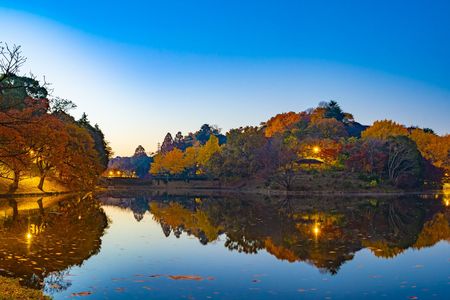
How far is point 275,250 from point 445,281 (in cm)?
725

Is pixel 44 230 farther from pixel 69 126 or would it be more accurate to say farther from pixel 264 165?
pixel 264 165

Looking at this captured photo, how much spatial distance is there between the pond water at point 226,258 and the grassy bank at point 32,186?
23458 millimetres

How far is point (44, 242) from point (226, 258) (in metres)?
A: 8.38

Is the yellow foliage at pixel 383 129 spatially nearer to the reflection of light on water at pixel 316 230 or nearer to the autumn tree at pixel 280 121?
the autumn tree at pixel 280 121

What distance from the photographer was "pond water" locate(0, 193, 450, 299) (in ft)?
41.9

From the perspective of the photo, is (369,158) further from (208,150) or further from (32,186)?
(32,186)

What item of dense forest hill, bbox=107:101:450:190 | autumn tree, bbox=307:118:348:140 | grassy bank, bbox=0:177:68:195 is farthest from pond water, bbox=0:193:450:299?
autumn tree, bbox=307:118:348:140

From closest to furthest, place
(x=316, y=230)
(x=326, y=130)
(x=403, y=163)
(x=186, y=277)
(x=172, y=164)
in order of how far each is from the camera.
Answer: (x=186, y=277)
(x=316, y=230)
(x=403, y=163)
(x=326, y=130)
(x=172, y=164)

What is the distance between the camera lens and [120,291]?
1235 cm

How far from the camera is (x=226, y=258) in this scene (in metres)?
17.9

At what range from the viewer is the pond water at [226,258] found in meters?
12.8

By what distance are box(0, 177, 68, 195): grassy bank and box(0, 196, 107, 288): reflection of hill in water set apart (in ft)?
71.7

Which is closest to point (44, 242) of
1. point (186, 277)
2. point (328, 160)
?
point (186, 277)

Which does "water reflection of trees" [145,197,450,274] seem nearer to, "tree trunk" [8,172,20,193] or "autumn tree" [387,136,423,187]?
"tree trunk" [8,172,20,193]
